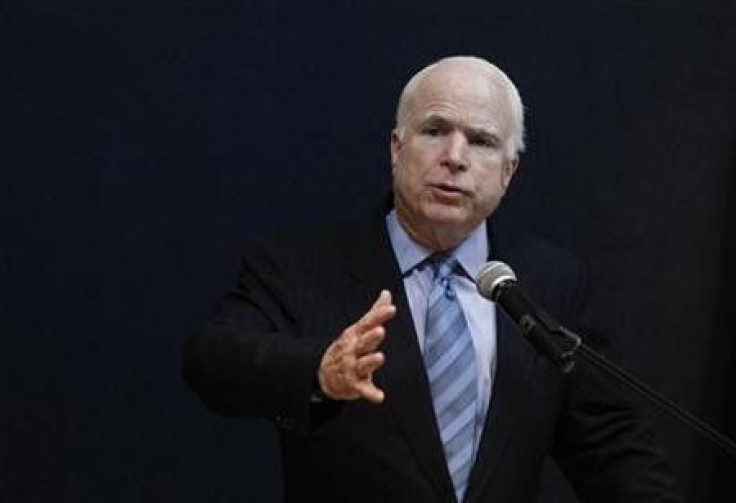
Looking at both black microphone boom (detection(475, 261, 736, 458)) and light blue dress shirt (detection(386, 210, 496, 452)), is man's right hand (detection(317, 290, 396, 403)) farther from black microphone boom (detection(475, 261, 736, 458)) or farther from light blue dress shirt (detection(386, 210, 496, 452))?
light blue dress shirt (detection(386, 210, 496, 452))

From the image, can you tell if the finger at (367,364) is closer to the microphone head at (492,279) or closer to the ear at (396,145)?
the microphone head at (492,279)

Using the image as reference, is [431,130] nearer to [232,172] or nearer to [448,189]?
[448,189]

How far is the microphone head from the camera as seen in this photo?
4.57ft

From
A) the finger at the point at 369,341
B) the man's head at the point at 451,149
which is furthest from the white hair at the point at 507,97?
the finger at the point at 369,341

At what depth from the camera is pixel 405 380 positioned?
5.41 ft

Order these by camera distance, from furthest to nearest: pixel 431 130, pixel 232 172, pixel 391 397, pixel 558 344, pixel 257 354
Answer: pixel 232 172, pixel 431 130, pixel 391 397, pixel 257 354, pixel 558 344

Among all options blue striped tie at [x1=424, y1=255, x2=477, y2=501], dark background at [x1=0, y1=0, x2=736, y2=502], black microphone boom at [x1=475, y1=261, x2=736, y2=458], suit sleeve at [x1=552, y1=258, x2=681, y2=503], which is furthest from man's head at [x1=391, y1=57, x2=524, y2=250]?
dark background at [x1=0, y1=0, x2=736, y2=502]

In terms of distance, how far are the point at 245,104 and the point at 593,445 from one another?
0.88 metres

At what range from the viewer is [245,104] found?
2229 millimetres

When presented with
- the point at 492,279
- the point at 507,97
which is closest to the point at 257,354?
the point at 492,279

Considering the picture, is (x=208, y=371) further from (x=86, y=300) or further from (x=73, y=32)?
(x=73, y=32)

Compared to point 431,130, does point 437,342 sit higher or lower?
lower

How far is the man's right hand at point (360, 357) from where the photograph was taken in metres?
1.33

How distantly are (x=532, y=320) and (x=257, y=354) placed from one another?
0.37m
